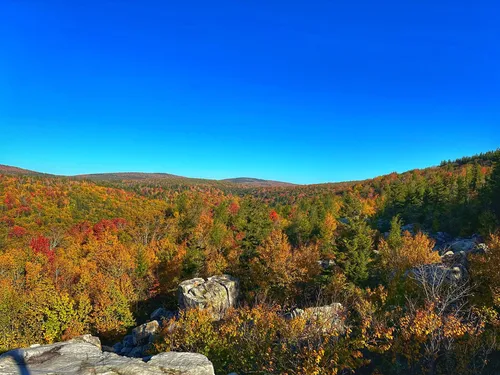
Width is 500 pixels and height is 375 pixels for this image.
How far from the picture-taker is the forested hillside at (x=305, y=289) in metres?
14.5

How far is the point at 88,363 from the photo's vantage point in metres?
10.9

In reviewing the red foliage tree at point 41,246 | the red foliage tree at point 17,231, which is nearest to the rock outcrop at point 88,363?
the red foliage tree at point 41,246

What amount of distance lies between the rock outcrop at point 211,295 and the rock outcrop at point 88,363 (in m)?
16.5

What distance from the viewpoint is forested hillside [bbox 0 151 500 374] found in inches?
570

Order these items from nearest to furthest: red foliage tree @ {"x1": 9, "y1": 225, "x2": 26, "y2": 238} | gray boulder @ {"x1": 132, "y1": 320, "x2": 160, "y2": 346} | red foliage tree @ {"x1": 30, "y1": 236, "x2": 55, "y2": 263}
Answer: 1. gray boulder @ {"x1": 132, "y1": 320, "x2": 160, "y2": 346}
2. red foliage tree @ {"x1": 30, "y1": 236, "x2": 55, "y2": 263}
3. red foliage tree @ {"x1": 9, "y1": 225, "x2": 26, "y2": 238}

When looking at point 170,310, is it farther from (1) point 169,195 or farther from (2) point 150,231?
(1) point 169,195

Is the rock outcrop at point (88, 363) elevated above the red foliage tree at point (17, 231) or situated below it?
above

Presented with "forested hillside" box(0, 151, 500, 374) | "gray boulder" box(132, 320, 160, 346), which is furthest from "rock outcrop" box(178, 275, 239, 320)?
"gray boulder" box(132, 320, 160, 346)

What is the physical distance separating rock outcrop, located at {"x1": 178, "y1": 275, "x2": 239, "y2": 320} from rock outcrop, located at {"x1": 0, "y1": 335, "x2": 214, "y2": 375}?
Result: 54.2 feet

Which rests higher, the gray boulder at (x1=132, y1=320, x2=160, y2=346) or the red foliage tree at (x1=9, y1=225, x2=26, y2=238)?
the red foliage tree at (x1=9, y1=225, x2=26, y2=238)

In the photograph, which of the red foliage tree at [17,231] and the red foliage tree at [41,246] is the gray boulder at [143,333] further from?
the red foliage tree at [17,231]

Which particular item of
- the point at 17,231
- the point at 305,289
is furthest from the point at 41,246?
the point at 305,289

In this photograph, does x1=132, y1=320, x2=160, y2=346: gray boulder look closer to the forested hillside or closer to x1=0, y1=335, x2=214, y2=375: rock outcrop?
the forested hillside

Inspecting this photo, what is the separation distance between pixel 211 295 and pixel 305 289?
10589 millimetres
